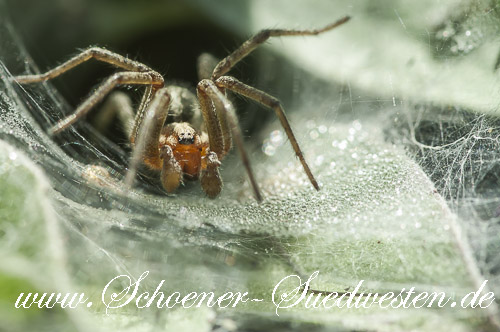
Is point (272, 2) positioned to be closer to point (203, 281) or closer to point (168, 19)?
point (168, 19)

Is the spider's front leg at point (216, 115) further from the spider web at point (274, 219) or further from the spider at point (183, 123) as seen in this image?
the spider web at point (274, 219)

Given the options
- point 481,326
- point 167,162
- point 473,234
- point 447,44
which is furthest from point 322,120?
point 481,326

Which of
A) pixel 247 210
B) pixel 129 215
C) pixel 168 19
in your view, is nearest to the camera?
pixel 129 215

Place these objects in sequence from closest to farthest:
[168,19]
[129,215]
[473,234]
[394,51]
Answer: [473,234], [129,215], [394,51], [168,19]

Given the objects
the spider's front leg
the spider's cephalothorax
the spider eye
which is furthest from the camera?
the spider eye

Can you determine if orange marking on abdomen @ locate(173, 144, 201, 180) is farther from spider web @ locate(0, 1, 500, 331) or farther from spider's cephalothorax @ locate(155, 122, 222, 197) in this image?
spider web @ locate(0, 1, 500, 331)

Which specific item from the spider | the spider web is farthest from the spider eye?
the spider web

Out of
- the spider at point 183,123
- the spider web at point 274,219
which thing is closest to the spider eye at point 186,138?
the spider at point 183,123

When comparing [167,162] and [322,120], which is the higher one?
[322,120]
